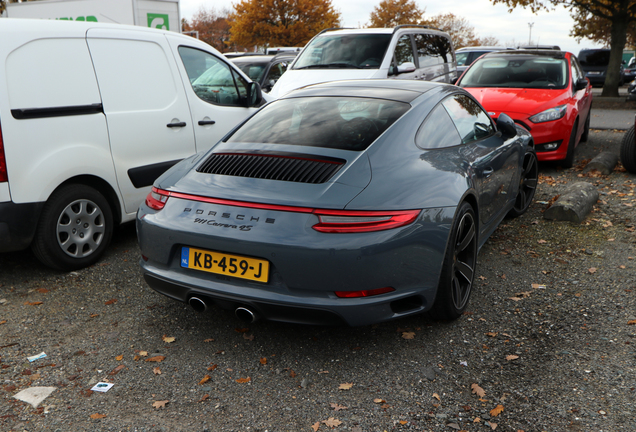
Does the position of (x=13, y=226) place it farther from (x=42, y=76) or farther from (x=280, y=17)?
(x=280, y=17)

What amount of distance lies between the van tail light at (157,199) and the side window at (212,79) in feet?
8.03

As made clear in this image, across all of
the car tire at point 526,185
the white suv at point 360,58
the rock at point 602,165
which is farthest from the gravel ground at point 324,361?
the white suv at point 360,58

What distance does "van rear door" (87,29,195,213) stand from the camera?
4570 millimetres

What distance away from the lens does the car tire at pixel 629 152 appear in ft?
25.0

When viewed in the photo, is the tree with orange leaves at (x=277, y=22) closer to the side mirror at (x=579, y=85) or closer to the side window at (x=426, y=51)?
the side window at (x=426, y=51)

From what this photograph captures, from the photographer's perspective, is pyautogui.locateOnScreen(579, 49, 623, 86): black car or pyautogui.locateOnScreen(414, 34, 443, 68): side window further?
pyautogui.locateOnScreen(579, 49, 623, 86): black car

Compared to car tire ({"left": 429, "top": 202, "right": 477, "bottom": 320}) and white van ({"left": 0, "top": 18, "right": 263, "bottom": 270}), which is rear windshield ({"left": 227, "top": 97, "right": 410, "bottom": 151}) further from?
white van ({"left": 0, "top": 18, "right": 263, "bottom": 270})

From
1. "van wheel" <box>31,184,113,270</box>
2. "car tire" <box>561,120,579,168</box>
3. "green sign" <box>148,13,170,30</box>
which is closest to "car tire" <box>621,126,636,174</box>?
"car tire" <box>561,120,579,168</box>

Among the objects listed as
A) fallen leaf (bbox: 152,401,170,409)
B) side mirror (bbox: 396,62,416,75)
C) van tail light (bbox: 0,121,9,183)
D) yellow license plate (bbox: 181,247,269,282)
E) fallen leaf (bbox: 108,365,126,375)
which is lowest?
fallen leaf (bbox: 108,365,126,375)

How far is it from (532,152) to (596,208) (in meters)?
1.12

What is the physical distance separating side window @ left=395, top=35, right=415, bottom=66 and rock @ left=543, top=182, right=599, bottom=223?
15.3 feet

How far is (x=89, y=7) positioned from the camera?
41.8 feet

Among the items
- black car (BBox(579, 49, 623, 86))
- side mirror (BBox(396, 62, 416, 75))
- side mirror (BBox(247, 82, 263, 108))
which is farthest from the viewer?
black car (BBox(579, 49, 623, 86))

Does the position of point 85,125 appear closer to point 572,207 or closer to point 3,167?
point 3,167
